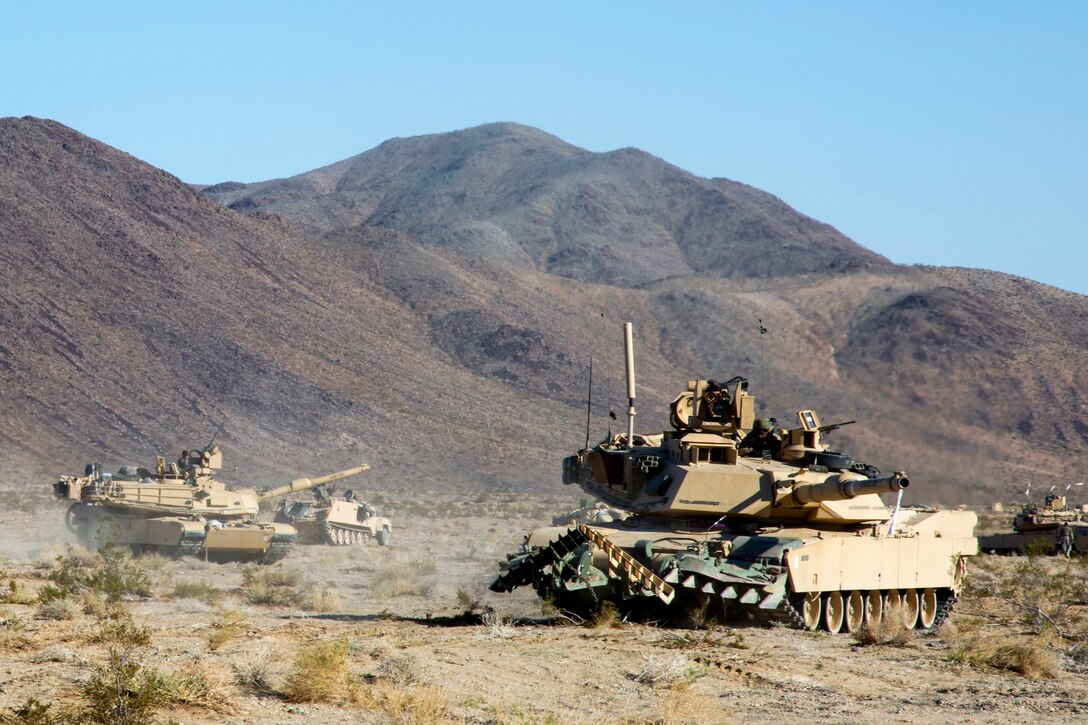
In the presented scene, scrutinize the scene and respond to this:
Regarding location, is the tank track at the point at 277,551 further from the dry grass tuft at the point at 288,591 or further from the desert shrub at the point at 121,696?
the desert shrub at the point at 121,696

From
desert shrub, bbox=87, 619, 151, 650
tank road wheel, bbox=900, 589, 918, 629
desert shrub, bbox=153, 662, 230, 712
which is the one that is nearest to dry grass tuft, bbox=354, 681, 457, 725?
desert shrub, bbox=153, 662, 230, 712

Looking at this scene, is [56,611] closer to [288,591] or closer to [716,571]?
[288,591]

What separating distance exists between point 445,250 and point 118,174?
23570mm

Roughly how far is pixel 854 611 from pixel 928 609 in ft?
8.42

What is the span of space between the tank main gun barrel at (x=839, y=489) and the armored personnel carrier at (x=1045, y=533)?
777 inches

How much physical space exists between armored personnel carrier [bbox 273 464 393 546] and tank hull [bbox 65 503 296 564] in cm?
616

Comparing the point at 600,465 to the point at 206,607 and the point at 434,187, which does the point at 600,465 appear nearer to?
the point at 206,607

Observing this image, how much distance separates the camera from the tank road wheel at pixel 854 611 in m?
18.9

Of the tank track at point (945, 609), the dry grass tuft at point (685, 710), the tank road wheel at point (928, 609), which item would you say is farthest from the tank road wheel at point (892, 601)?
the dry grass tuft at point (685, 710)

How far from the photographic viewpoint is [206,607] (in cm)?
2119

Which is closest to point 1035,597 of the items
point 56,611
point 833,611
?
point 833,611

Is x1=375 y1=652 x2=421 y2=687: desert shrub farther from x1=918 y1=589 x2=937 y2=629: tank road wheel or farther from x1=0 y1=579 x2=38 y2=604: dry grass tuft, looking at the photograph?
x1=918 y1=589 x2=937 y2=629: tank road wheel

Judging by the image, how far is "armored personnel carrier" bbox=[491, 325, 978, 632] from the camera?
16656 millimetres

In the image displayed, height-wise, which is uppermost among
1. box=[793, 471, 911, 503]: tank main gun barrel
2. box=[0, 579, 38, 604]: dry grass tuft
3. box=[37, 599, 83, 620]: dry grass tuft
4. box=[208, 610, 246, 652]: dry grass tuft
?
box=[793, 471, 911, 503]: tank main gun barrel
